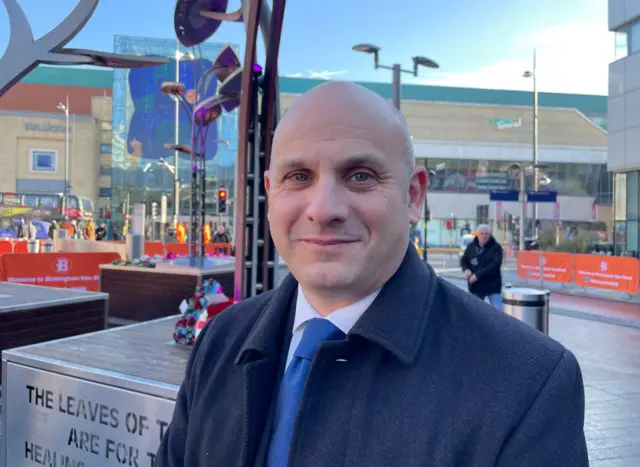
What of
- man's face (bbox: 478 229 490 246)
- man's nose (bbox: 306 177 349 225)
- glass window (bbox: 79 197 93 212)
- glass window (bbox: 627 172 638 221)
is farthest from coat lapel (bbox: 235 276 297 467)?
glass window (bbox: 79 197 93 212)

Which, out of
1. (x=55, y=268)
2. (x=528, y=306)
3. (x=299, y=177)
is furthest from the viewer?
(x=55, y=268)

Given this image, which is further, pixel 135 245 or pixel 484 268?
pixel 135 245

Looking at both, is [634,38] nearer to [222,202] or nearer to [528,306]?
[222,202]

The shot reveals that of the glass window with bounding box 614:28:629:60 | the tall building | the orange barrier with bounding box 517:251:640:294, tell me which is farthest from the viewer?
the glass window with bounding box 614:28:629:60

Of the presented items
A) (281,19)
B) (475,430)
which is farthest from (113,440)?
(281,19)

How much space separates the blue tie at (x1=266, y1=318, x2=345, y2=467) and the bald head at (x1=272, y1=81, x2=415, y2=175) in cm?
41

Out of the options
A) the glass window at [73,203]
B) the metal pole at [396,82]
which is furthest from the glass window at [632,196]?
the glass window at [73,203]

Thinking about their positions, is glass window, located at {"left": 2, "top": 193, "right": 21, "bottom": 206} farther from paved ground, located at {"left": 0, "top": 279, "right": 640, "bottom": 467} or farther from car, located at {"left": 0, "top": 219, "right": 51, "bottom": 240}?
paved ground, located at {"left": 0, "top": 279, "right": 640, "bottom": 467}

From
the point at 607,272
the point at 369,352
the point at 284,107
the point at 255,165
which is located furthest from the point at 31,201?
the point at 369,352

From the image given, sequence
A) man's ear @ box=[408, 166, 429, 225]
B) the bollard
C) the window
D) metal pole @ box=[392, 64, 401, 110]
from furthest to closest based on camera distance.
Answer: the window, metal pole @ box=[392, 64, 401, 110], the bollard, man's ear @ box=[408, 166, 429, 225]

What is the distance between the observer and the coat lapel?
4.36 ft

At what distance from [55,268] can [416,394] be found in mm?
11896

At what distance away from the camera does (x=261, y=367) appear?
4.52ft

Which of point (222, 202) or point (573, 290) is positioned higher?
point (222, 202)
